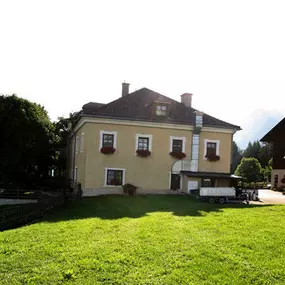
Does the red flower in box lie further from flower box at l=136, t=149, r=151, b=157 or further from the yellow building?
flower box at l=136, t=149, r=151, b=157

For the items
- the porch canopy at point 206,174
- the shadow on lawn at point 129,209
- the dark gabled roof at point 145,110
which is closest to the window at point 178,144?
the dark gabled roof at point 145,110

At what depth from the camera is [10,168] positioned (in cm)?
3077

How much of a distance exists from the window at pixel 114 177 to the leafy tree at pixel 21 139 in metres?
10.0

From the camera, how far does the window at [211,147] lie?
27641 mm

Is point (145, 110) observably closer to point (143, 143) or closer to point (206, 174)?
point (143, 143)

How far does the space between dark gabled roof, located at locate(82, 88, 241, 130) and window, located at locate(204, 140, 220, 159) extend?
144 centimetres

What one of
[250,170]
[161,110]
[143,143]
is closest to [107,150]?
[143,143]

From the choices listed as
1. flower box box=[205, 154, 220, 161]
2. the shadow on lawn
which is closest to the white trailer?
the shadow on lawn

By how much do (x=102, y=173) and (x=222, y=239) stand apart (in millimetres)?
17635

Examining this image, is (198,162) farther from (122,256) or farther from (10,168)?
(122,256)

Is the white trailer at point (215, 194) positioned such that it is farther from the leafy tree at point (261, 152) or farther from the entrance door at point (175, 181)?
the leafy tree at point (261, 152)

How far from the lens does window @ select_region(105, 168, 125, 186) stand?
2597cm

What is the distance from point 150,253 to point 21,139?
2603 cm

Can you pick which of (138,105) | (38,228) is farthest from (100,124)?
(38,228)
